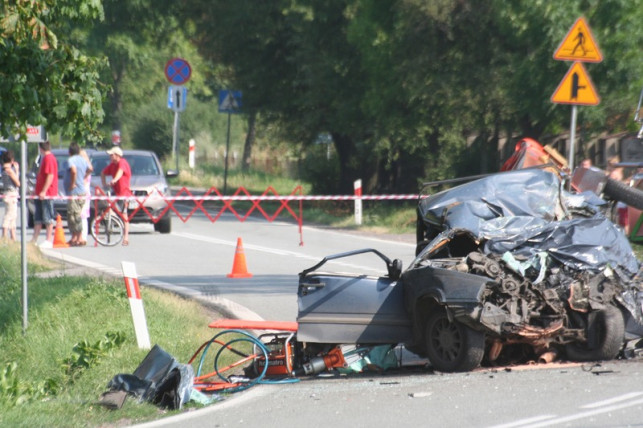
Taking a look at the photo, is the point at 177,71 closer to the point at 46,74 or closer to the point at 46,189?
the point at 46,189

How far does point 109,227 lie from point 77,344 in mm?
10220

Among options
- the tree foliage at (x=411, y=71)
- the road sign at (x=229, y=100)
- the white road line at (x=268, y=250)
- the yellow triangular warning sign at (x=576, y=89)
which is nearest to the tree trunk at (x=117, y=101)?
the tree foliage at (x=411, y=71)

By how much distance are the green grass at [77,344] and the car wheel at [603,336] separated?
11.3 ft

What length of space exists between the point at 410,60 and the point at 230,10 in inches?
300

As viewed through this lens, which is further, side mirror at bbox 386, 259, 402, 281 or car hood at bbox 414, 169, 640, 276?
side mirror at bbox 386, 259, 402, 281

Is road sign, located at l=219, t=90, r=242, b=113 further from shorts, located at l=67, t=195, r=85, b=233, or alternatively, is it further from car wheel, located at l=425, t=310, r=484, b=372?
car wheel, located at l=425, t=310, r=484, b=372

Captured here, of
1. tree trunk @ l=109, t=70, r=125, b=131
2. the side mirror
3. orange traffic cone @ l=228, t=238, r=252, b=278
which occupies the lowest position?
orange traffic cone @ l=228, t=238, r=252, b=278

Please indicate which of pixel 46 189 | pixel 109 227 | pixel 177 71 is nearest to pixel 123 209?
pixel 109 227

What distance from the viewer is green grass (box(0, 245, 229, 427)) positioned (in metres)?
8.09

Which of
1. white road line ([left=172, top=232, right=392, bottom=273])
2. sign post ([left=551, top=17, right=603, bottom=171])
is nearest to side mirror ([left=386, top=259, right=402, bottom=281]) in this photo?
sign post ([left=551, top=17, right=603, bottom=171])

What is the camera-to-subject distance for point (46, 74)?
965cm

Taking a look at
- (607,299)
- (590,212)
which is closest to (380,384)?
(607,299)

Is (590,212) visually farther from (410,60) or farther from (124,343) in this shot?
(410,60)

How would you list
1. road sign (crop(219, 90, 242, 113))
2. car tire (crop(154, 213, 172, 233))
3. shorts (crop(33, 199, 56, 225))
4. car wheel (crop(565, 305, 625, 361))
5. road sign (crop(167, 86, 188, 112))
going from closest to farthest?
car wheel (crop(565, 305, 625, 361)) → shorts (crop(33, 199, 56, 225)) → car tire (crop(154, 213, 172, 233)) → road sign (crop(219, 90, 242, 113)) → road sign (crop(167, 86, 188, 112))
